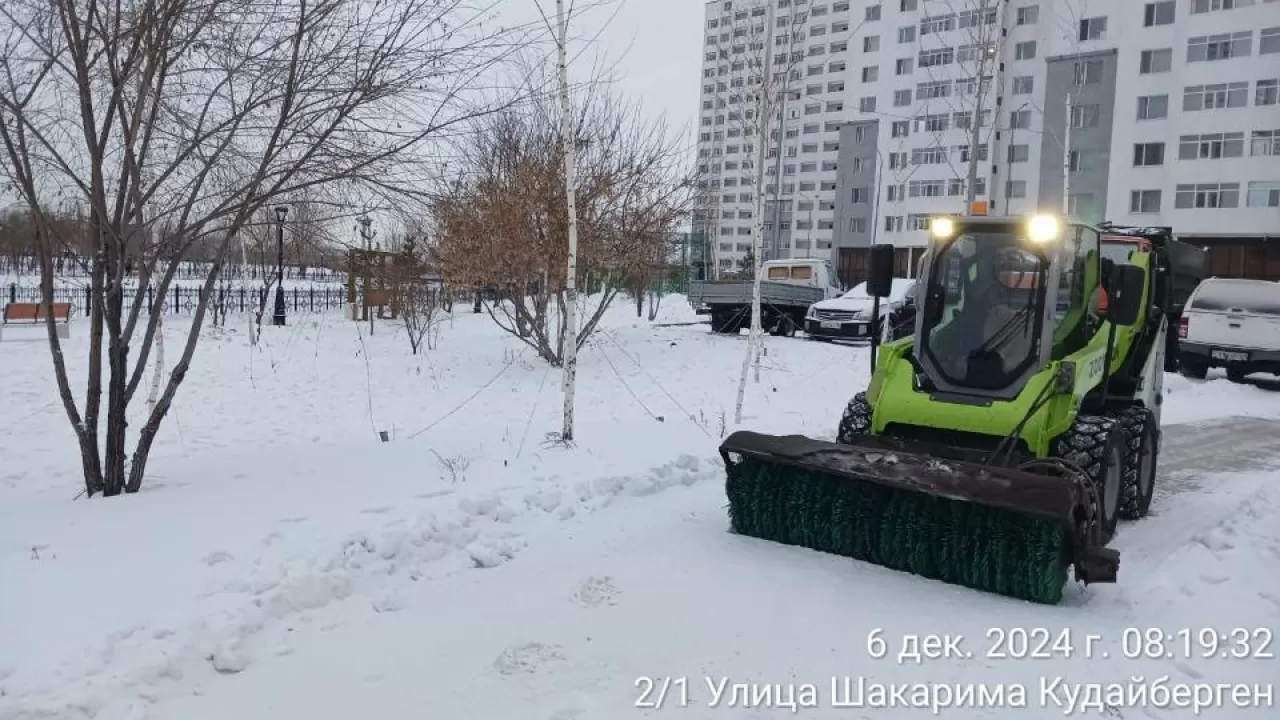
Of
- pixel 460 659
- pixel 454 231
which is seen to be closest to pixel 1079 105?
pixel 454 231

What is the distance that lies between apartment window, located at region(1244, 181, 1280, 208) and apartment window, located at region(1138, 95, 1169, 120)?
485 cm

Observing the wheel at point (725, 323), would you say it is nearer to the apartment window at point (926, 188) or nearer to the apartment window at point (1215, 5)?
the apartment window at point (1215, 5)

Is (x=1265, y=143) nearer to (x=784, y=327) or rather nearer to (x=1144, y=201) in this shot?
(x=1144, y=201)

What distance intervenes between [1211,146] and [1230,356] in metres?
27.8

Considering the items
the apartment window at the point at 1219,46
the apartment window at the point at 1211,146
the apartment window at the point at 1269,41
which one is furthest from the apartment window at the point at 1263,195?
the apartment window at the point at 1219,46

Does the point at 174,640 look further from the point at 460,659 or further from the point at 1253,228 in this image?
the point at 1253,228

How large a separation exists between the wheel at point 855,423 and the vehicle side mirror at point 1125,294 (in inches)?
66.5

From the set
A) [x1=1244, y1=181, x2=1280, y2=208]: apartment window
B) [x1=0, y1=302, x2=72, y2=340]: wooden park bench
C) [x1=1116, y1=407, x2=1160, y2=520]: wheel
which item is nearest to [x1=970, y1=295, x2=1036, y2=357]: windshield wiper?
[x1=1116, y1=407, x2=1160, y2=520]: wheel

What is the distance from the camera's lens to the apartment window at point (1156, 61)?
3816 centimetres

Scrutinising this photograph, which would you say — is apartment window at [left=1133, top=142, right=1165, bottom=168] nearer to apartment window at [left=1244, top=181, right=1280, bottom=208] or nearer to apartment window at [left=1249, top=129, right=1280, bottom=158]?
apartment window at [left=1249, top=129, right=1280, bottom=158]

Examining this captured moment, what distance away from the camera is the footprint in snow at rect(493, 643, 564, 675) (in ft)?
12.4

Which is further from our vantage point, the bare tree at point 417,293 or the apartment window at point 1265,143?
the apartment window at point 1265,143

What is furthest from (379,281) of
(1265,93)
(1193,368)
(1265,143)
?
(1265,93)

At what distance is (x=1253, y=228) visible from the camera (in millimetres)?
36469
